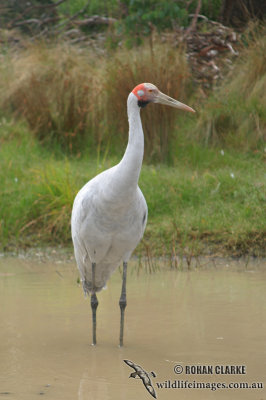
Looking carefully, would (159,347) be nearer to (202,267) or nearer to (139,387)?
(139,387)

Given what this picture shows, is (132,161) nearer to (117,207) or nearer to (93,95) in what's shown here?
(117,207)

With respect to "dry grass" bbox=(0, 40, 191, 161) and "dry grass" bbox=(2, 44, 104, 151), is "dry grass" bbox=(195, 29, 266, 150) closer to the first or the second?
"dry grass" bbox=(0, 40, 191, 161)

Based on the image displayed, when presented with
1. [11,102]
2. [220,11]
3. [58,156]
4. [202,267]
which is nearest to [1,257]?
[202,267]

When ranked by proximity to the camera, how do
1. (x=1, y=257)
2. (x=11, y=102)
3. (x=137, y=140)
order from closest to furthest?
(x=137, y=140) → (x=1, y=257) → (x=11, y=102)

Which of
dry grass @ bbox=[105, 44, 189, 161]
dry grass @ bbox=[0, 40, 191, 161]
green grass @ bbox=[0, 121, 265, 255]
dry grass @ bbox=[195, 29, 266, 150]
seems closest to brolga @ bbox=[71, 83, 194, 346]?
green grass @ bbox=[0, 121, 265, 255]

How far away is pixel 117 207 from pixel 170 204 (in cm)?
366

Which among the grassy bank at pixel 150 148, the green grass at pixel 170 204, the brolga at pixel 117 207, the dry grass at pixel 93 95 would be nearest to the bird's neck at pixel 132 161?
the brolga at pixel 117 207

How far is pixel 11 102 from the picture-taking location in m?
12.2

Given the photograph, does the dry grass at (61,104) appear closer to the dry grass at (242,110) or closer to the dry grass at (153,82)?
the dry grass at (153,82)

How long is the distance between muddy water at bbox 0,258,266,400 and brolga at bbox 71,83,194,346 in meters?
0.29

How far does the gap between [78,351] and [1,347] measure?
1.70 ft

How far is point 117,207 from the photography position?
502 centimetres

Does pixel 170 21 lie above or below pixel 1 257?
above

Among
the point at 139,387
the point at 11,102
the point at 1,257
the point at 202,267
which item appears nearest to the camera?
the point at 139,387
